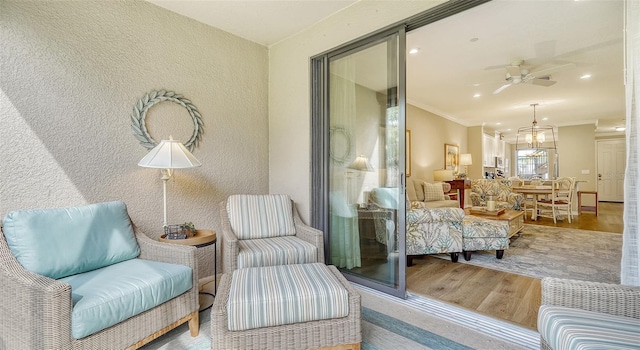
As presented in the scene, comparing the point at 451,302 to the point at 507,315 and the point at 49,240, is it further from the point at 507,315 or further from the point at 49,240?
the point at 49,240

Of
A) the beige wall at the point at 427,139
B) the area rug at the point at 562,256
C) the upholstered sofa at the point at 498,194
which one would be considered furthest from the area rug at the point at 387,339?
the upholstered sofa at the point at 498,194

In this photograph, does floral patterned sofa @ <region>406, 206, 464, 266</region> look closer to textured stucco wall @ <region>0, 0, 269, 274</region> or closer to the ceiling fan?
textured stucco wall @ <region>0, 0, 269, 274</region>

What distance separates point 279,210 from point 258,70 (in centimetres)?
179

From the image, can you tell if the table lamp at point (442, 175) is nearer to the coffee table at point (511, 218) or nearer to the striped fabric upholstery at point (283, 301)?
the coffee table at point (511, 218)

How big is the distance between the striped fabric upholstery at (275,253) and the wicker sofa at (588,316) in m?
1.57

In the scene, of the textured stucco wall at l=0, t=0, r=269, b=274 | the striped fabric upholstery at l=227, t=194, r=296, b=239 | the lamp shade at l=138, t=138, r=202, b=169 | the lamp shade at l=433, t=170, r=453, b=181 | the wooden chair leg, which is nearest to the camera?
the wooden chair leg

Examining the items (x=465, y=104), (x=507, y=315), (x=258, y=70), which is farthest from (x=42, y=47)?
(x=465, y=104)

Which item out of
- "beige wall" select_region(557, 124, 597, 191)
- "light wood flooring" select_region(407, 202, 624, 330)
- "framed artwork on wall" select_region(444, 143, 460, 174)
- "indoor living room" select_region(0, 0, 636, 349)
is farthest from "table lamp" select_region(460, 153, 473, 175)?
"light wood flooring" select_region(407, 202, 624, 330)

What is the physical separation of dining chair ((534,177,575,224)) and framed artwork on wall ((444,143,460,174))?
2.01m

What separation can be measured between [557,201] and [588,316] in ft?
21.9

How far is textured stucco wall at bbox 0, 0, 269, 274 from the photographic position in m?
2.00

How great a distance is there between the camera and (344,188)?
2986 mm

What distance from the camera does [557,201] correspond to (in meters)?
6.44

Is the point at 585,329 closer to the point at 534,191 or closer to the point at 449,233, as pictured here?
the point at 449,233
